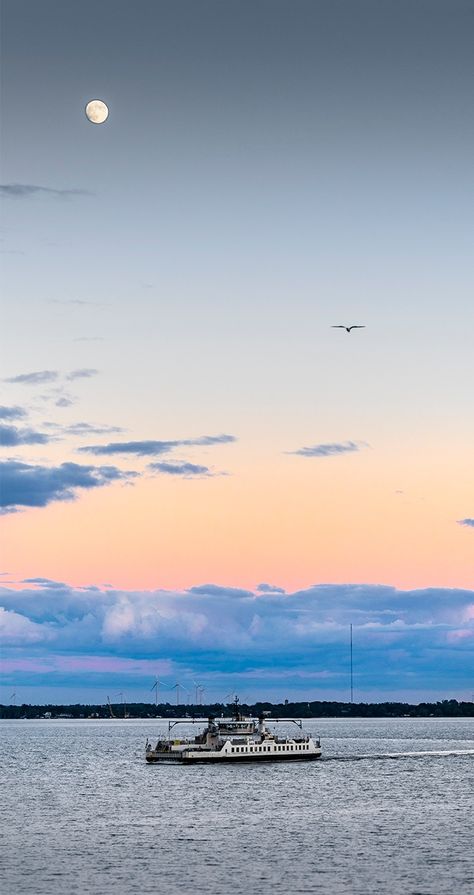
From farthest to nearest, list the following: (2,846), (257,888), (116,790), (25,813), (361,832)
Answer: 1. (116,790)
2. (25,813)
3. (361,832)
4. (2,846)
5. (257,888)

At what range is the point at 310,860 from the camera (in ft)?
334

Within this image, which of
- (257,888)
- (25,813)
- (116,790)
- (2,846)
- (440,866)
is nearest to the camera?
(257,888)

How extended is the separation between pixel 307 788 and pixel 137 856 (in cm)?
7674

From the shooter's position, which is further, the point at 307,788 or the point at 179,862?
the point at 307,788

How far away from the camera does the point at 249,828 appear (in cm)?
12481

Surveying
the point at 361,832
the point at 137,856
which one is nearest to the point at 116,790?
the point at 361,832

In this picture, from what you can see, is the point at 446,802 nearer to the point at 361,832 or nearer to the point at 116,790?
the point at 361,832

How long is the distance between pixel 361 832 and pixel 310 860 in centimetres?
1994

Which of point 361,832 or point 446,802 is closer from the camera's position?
point 361,832

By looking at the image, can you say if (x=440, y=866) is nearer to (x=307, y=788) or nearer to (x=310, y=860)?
(x=310, y=860)

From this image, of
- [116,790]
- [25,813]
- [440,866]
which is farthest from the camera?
[116,790]

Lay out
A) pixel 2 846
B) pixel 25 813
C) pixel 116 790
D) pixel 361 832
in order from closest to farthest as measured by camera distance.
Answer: pixel 2 846
pixel 361 832
pixel 25 813
pixel 116 790

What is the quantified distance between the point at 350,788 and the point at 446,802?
85.1 ft

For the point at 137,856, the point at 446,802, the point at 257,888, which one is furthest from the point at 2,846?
the point at 446,802
